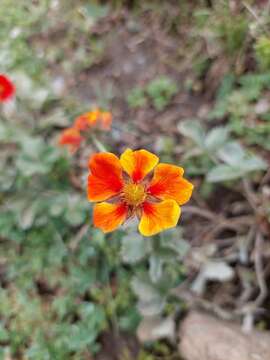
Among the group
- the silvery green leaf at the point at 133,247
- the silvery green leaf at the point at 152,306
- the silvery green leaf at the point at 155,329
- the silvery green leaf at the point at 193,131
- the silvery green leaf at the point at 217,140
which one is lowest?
the silvery green leaf at the point at 155,329

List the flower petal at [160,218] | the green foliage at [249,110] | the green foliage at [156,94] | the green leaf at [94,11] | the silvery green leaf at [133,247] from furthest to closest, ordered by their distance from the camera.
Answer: the green leaf at [94,11], the green foliage at [156,94], the green foliage at [249,110], the silvery green leaf at [133,247], the flower petal at [160,218]

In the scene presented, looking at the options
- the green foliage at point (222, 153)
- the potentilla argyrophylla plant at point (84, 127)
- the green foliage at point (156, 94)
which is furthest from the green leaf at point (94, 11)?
the green foliage at point (222, 153)

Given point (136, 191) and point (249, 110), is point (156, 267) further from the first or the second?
point (249, 110)

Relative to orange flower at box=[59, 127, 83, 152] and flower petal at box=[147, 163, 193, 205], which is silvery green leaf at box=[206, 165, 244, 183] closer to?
orange flower at box=[59, 127, 83, 152]

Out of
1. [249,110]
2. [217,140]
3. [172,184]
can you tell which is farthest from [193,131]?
Answer: [172,184]

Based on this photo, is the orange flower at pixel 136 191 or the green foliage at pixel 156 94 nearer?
the orange flower at pixel 136 191

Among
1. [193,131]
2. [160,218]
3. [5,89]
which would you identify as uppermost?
[160,218]

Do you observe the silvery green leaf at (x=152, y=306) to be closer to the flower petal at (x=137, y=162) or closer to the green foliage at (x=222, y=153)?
the green foliage at (x=222, y=153)

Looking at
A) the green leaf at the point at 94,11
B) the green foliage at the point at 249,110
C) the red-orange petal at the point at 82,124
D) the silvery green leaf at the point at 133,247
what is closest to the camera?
the silvery green leaf at the point at 133,247
